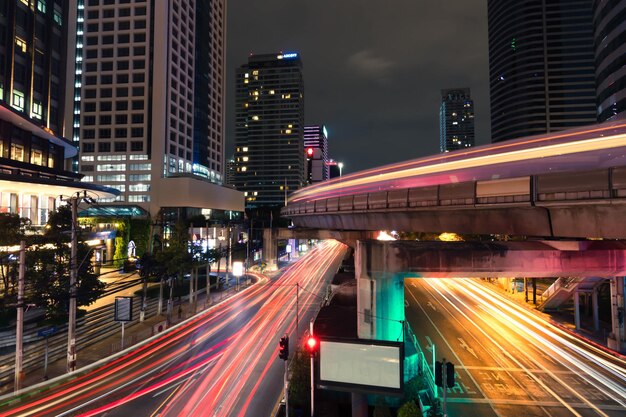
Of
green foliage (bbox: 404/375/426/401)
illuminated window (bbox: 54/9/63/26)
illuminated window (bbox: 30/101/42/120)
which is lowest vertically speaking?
green foliage (bbox: 404/375/426/401)

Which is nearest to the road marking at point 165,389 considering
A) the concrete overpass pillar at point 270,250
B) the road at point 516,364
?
the road at point 516,364

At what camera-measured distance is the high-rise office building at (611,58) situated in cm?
5847

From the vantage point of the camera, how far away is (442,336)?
27141mm

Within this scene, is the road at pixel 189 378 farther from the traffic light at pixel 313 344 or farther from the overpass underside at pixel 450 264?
the overpass underside at pixel 450 264

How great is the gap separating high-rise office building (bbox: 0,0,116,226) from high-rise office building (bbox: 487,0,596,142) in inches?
6903

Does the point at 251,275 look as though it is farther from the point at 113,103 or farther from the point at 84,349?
the point at 113,103

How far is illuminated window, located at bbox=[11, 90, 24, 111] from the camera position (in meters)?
46.6

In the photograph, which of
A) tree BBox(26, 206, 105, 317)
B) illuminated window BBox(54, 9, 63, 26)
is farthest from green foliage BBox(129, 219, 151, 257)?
tree BBox(26, 206, 105, 317)

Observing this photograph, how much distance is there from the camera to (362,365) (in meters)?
13.7

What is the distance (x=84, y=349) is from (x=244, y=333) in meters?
10.8

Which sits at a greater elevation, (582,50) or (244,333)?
(582,50)

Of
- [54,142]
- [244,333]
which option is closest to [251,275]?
[244,333]

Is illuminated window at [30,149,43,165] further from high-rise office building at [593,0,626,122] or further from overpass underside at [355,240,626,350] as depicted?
high-rise office building at [593,0,626,122]

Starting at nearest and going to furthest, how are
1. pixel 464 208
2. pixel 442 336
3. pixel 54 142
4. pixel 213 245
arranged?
pixel 464 208, pixel 442 336, pixel 54 142, pixel 213 245
